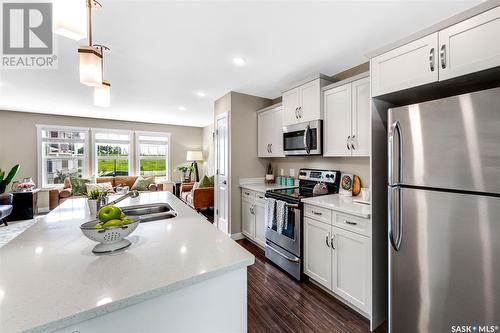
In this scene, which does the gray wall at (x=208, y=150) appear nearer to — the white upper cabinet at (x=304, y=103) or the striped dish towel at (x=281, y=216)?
the white upper cabinet at (x=304, y=103)

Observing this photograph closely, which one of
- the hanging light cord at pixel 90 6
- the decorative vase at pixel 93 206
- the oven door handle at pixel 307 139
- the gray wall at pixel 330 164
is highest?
the hanging light cord at pixel 90 6

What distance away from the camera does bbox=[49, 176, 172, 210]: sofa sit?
482cm

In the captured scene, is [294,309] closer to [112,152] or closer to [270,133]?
[270,133]

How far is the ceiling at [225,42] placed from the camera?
1.61 metres

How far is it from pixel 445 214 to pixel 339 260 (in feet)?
3.20

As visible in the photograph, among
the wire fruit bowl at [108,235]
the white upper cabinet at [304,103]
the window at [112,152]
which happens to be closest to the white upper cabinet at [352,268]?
the white upper cabinet at [304,103]

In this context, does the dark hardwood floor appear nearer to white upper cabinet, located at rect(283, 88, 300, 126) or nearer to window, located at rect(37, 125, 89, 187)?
white upper cabinet, located at rect(283, 88, 300, 126)

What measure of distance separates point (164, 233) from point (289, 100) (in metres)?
2.41

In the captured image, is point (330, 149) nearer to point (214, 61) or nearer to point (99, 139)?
point (214, 61)

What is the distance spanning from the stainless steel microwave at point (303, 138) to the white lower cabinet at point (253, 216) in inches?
31.3

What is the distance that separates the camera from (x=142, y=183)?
572cm

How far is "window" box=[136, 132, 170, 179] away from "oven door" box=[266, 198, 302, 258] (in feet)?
17.1

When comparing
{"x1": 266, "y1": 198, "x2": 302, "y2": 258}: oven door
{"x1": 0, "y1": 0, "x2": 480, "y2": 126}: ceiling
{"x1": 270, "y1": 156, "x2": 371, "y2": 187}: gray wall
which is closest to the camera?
{"x1": 0, "y1": 0, "x2": 480, "y2": 126}: ceiling

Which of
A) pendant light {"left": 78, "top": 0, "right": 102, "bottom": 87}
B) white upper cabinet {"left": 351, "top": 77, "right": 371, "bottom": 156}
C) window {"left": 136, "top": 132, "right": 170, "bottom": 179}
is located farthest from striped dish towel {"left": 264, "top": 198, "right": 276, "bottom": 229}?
window {"left": 136, "top": 132, "right": 170, "bottom": 179}
